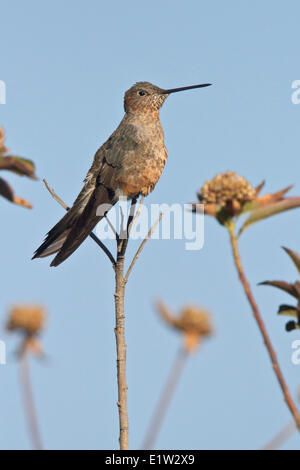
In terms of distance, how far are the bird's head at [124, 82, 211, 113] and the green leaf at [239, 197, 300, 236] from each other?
5.90 m

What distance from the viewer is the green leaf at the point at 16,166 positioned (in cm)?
231

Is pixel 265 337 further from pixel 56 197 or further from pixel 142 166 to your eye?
pixel 142 166

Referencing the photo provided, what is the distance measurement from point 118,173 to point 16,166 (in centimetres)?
478

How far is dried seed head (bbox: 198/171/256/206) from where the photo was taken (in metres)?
2.59

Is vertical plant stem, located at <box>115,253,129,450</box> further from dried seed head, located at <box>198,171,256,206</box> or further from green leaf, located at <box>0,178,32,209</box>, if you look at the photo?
green leaf, located at <box>0,178,32,209</box>

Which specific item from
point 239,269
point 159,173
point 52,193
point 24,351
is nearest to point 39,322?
point 24,351

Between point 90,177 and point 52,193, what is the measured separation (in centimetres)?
363

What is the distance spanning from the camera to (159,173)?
23.7 feet

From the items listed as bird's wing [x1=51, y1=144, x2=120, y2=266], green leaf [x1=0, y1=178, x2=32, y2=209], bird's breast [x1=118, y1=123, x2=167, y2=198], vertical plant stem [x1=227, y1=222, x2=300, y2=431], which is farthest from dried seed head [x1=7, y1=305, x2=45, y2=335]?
bird's breast [x1=118, y1=123, x2=167, y2=198]

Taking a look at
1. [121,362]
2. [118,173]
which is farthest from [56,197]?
[118,173]

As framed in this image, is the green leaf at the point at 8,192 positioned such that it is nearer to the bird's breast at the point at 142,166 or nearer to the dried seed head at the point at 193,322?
the dried seed head at the point at 193,322

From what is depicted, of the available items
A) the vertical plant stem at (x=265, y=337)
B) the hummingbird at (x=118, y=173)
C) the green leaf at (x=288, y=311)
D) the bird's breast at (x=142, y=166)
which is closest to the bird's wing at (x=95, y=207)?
the hummingbird at (x=118, y=173)

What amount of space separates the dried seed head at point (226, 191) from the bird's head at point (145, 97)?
576 cm
